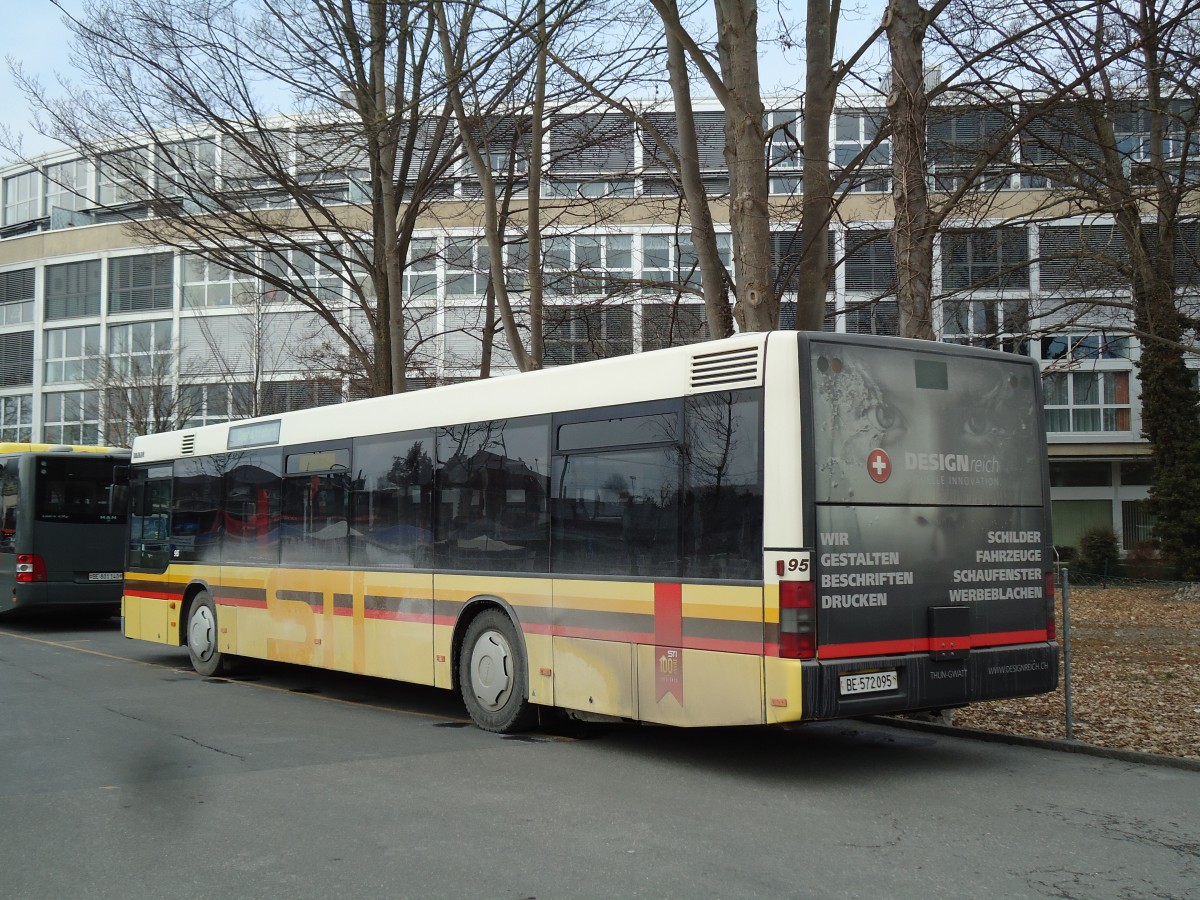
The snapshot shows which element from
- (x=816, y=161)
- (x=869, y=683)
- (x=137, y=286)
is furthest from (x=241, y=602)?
(x=137, y=286)

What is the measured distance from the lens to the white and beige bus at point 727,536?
7688 mm

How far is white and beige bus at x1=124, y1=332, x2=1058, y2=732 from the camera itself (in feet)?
25.2

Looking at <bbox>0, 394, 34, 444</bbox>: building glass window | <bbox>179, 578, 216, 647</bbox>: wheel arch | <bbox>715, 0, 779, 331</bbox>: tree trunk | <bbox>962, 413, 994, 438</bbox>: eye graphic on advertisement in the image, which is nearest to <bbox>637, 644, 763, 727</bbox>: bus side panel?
<bbox>962, 413, 994, 438</bbox>: eye graphic on advertisement

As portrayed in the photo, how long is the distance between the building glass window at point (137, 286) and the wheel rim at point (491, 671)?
149ft

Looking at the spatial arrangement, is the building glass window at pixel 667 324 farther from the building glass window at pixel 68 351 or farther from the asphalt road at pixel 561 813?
the building glass window at pixel 68 351

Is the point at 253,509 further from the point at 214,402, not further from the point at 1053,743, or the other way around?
the point at 214,402

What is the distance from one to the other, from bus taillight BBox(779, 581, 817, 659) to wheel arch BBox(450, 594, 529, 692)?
2912mm

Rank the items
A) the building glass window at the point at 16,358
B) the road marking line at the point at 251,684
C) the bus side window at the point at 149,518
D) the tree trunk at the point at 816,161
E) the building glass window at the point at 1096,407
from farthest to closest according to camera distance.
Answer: the building glass window at the point at 16,358 → the building glass window at the point at 1096,407 → the bus side window at the point at 149,518 → the tree trunk at the point at 816,161 → the road marking line at the point at 251,684

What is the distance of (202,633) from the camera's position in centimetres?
1469

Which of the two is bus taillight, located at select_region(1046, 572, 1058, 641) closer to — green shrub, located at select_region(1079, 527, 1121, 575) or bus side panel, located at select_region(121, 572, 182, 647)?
bus side panel, located at select_region(121, 572, 182, 647)

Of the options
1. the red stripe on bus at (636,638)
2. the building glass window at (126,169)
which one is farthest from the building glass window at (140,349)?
the red stripe on bus at (636,638)

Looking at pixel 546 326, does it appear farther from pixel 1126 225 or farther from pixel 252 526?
pixel 1126 225

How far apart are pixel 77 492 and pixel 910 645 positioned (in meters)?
17.4

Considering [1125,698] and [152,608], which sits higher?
[152,608]
